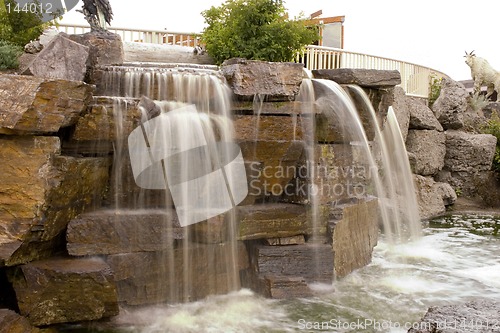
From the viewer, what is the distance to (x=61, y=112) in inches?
204

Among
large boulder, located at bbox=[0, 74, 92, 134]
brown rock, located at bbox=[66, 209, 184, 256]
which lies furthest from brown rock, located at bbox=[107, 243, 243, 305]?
large boulder, located at bbox=[0, 74, 92, 134]

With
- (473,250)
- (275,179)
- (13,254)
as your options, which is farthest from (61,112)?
(473,250)

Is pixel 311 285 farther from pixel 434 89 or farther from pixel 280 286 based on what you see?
pixel 434 89

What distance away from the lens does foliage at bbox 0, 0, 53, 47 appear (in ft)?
28.1

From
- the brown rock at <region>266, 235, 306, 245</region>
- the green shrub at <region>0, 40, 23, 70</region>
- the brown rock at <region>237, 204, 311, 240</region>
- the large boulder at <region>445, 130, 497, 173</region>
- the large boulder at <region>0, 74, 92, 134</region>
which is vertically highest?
the green shrub at <region>0, 40, 23, 70</region>

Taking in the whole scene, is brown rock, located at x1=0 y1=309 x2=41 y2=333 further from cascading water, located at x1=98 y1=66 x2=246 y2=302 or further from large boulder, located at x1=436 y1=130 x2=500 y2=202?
large boulder, located at x1=436 y1=130 x2=500 y2=202

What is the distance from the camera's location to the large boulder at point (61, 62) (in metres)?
6.16

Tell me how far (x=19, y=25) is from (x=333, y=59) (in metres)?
8.60

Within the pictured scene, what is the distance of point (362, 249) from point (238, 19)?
223 inches

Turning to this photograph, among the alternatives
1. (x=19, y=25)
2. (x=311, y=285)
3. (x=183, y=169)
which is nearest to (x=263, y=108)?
(x=183, y=169)

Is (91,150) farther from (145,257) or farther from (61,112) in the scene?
(145,257)

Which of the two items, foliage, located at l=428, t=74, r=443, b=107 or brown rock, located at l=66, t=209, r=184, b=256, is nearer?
brown rock, located at l=66, t=209, r=184, b=256

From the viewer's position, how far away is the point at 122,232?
5762 millimetres

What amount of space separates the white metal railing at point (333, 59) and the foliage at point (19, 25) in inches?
75.4
